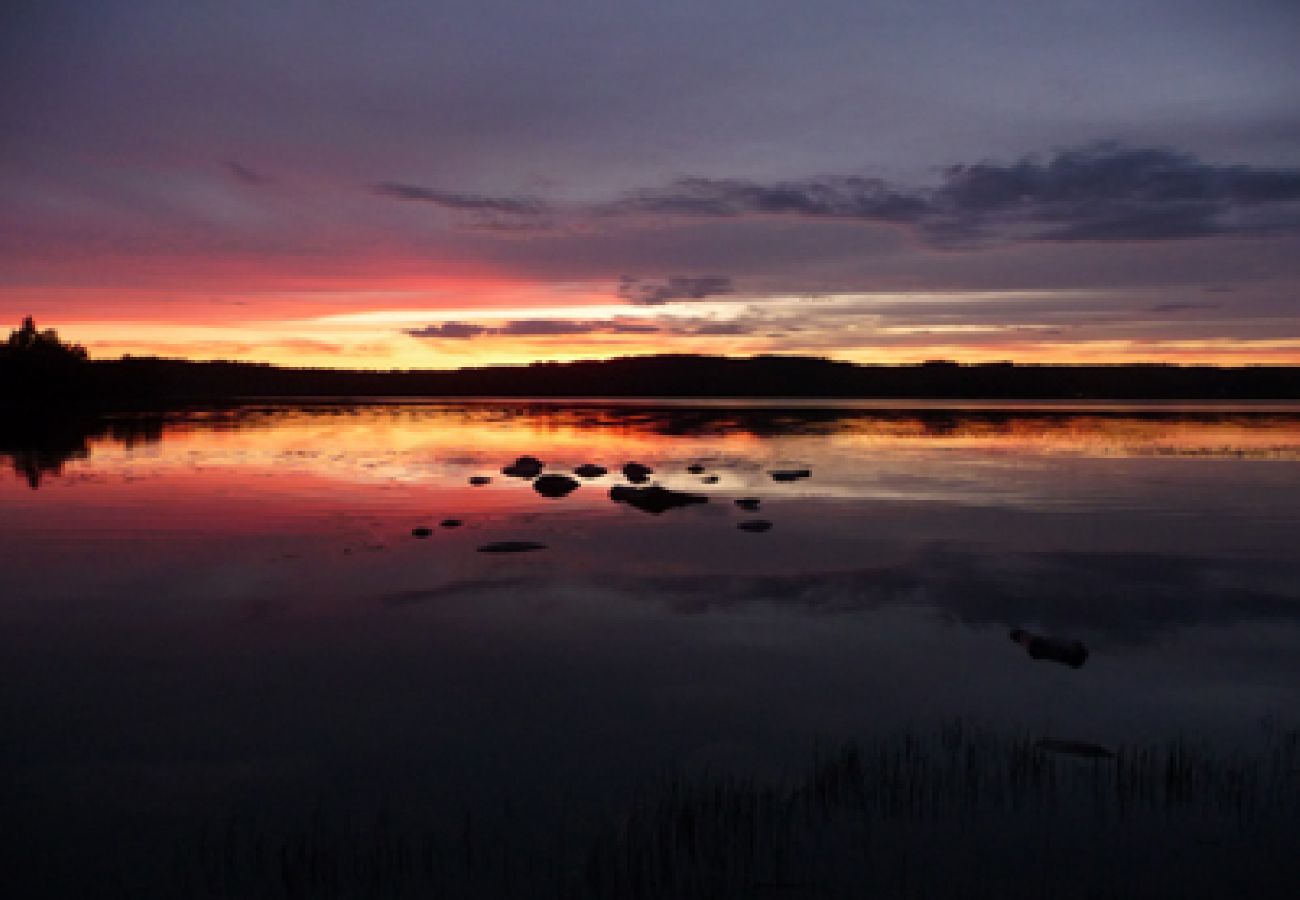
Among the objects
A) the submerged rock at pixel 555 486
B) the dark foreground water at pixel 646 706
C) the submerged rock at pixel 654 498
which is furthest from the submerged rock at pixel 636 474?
the dark foreground water at pixel 646 706

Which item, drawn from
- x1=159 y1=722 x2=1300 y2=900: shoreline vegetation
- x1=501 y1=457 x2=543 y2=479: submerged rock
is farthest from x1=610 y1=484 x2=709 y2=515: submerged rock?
x1=159 y1=722 x2=1300 y2=900: shoreline vegetation

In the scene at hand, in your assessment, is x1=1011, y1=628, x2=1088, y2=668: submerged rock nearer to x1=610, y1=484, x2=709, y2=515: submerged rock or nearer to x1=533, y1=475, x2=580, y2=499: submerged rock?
x1=610, y1=484, x2=709, y2=515: submerged rock

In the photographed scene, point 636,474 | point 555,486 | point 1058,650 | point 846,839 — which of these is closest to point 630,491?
point 555,486

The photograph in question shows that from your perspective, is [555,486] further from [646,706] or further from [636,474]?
[646,706]

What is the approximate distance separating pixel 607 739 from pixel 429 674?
3716 millimetres

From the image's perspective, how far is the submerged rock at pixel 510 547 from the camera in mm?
23734

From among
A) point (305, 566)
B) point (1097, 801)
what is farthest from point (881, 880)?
point (305, 566)

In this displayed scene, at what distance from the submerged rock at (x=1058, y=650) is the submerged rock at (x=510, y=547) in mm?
12875

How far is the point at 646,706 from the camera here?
12828 millimetres

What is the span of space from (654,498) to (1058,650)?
18.5 meters

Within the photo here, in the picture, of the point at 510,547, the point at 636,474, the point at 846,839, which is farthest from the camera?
the point at 636,474

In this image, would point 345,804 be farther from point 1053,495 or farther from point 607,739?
point 1053,495

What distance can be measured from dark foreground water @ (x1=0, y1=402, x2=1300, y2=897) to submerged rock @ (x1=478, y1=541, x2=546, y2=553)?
323 mm

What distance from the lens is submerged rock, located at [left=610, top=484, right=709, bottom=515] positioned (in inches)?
1241
